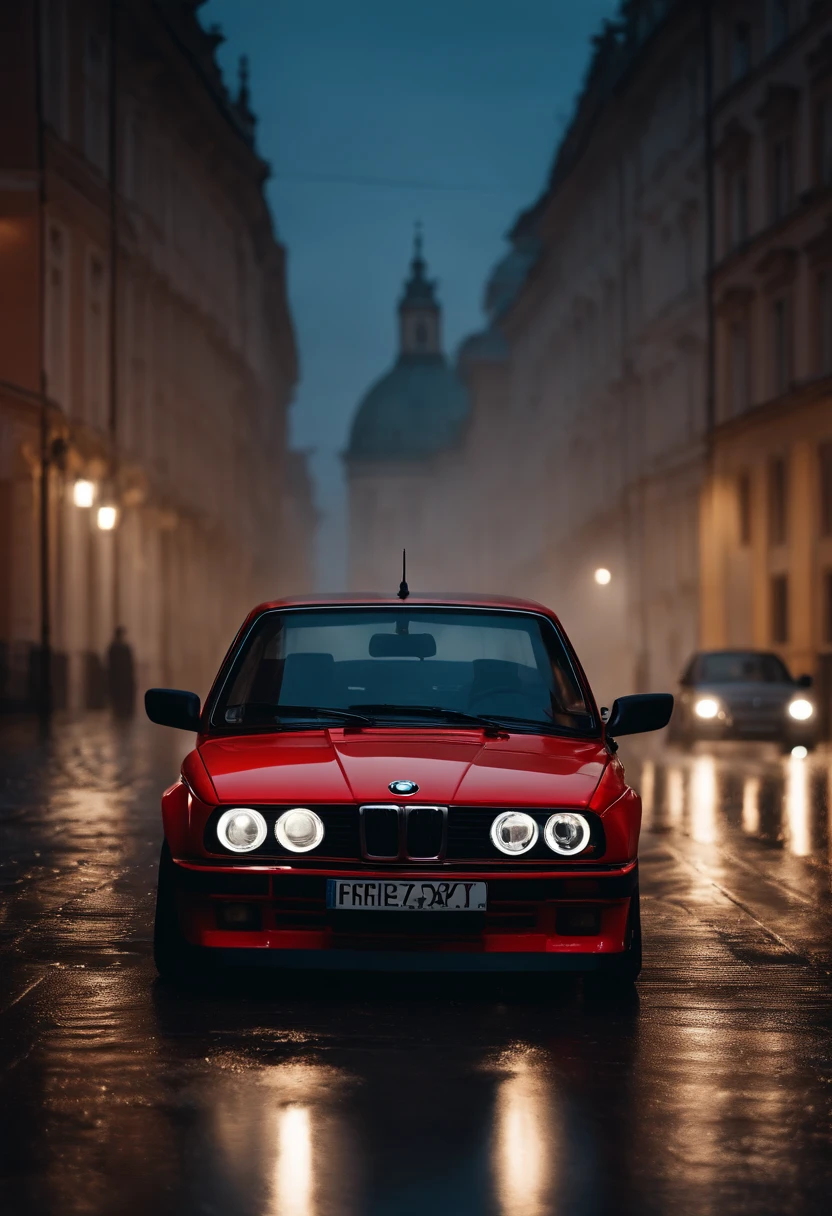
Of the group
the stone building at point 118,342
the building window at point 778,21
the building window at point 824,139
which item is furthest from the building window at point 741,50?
the stone building at point 118,342

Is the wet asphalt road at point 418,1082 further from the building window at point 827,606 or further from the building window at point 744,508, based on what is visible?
the building window at point 744,508

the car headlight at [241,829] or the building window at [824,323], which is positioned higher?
the building window at [824,323]

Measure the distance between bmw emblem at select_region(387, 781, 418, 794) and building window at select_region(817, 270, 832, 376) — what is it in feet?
107

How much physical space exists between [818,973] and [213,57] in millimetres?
56706

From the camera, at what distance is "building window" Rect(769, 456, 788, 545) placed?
139ft

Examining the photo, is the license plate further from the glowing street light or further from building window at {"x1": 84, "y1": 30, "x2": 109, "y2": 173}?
building window at {"x1": 84, "y1": 30, "x2": 109, "y2": 173}

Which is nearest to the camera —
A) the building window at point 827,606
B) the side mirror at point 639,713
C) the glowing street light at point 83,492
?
the side mirror at point 639,713

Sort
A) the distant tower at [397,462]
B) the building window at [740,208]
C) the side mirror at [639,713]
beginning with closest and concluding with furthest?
the side mirror at [639,713] < the building window at [740,208] < the distant tower at [397,462]

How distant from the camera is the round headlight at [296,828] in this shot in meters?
7.12

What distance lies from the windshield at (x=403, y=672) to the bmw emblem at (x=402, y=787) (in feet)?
2.47

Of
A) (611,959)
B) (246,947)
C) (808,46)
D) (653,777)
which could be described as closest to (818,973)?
(611,959)

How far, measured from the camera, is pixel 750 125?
4400cm

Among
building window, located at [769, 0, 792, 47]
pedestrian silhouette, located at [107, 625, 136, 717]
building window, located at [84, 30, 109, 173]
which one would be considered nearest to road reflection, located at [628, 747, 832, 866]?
pedestrian silhouette, located at [107, 625, 136, 717]

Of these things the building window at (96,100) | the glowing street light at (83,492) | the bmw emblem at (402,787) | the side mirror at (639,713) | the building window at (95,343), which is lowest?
the bmw emblem at (402,787)
